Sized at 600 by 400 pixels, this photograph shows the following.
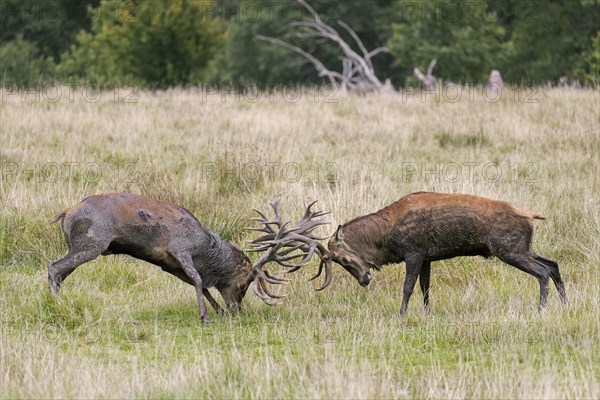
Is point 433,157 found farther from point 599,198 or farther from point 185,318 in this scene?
point 185,318

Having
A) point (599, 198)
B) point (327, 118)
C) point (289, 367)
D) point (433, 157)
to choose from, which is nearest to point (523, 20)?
point (327, 118)

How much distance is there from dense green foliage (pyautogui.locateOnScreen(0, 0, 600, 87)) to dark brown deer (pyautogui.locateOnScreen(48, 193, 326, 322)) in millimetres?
16000

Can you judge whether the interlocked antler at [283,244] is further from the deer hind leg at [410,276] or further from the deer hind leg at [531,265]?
the deer hind leg at [531,265]

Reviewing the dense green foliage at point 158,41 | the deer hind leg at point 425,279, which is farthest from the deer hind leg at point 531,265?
the dense green foliage at point 158,41

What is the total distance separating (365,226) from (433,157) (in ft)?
20.3

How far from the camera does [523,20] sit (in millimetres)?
37188

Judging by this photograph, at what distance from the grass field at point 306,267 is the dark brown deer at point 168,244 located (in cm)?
26

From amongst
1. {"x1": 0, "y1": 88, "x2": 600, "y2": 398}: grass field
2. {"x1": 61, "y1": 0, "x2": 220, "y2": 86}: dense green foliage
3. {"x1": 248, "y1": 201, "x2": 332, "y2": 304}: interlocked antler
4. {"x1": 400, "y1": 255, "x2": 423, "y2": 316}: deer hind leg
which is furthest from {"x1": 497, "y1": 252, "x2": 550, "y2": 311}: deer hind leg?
{"x1": 61, "y1": 0, "x2": 220, "y2": 86}: dense green foliage

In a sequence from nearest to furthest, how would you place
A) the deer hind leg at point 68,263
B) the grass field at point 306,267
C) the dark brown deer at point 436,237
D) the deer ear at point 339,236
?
the grass field at point 306,267
the deer hind leg at point 68,263
the dark brown deer at point 436,237
the deer ear at point 339,236

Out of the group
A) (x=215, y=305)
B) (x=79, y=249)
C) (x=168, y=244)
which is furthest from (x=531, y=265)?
(x=79, y=249)

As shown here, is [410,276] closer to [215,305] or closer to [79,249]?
[215,305]

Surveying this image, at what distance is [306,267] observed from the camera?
9.34m

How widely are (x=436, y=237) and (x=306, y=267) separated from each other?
5.89 ft

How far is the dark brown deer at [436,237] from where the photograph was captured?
780cm
